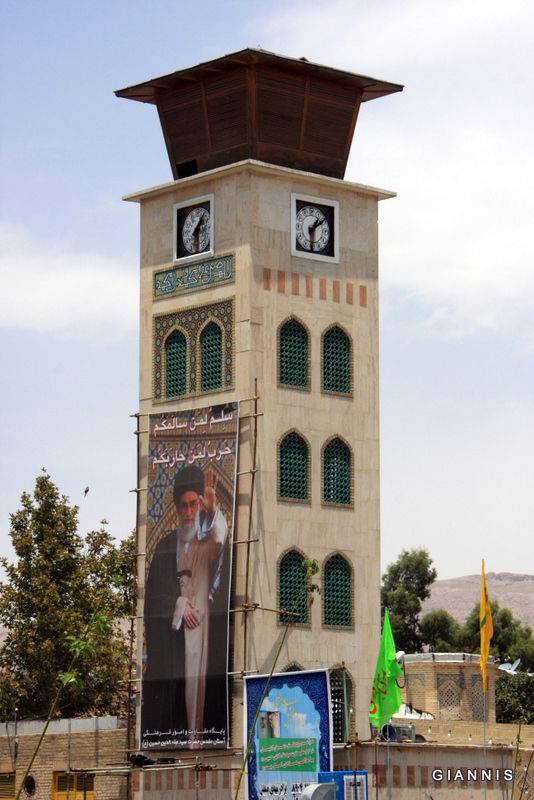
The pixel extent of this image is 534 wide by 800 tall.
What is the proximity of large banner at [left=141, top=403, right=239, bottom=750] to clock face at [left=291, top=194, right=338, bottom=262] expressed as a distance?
13.5 ft

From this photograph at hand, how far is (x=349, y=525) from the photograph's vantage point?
33.9 meters

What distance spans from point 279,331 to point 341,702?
8198 millimetres

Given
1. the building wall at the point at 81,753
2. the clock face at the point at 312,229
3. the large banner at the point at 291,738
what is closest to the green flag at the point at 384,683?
the large banner at the point at 291,738

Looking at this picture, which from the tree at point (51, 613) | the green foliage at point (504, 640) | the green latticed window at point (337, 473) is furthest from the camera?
the green foliage at point (504, 640)

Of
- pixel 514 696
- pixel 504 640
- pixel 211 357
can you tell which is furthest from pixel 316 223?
pixel 504 640

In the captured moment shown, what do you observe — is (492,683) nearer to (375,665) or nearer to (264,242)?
(375,665)

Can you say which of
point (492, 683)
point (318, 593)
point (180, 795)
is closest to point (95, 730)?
point (180, 795)

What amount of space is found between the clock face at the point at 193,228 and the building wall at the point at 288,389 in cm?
23

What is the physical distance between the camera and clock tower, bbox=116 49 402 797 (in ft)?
107

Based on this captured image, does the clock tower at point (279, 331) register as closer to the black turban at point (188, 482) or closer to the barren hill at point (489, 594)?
the black turban at point (188, 482)

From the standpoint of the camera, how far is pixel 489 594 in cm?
16200

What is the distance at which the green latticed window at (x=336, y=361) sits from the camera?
34188 mm

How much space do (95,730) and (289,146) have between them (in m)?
14.0

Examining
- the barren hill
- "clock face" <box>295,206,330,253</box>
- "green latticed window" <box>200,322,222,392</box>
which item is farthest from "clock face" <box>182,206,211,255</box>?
the barren hill
